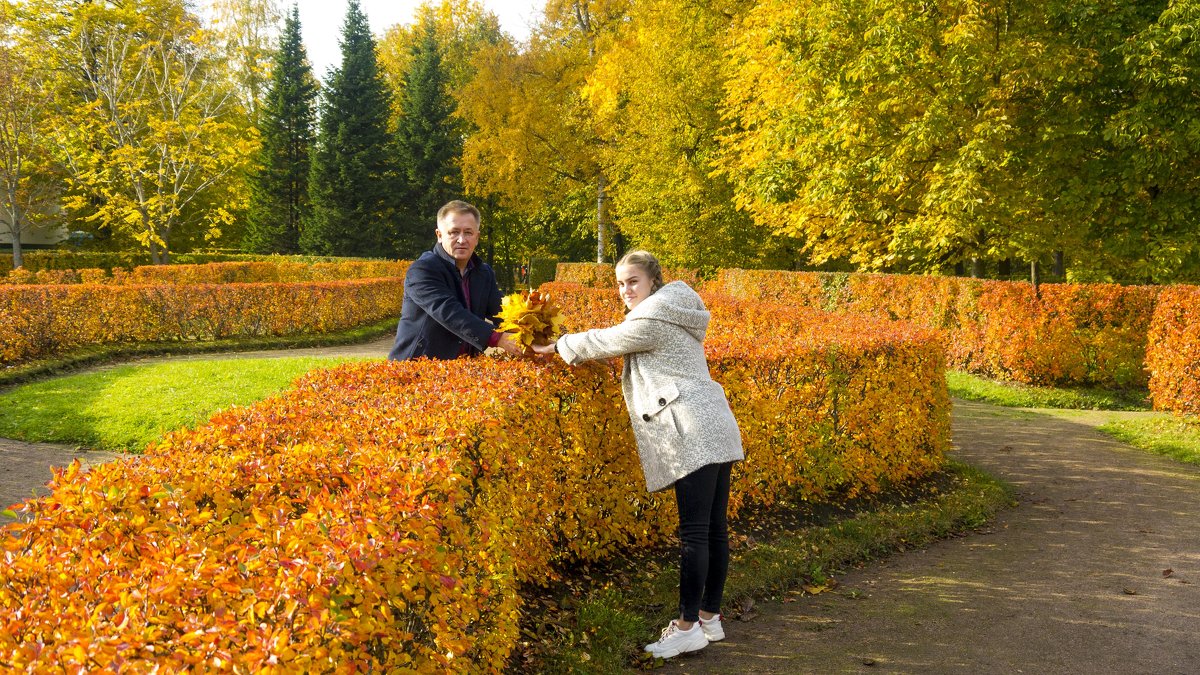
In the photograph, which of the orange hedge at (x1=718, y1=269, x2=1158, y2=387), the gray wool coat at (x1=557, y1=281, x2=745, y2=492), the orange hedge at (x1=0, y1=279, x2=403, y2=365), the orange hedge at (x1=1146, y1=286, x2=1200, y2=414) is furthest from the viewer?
the orange hedge at (x1=0, y1=279, x2=403, y2=365)

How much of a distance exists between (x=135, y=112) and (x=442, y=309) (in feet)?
94.7

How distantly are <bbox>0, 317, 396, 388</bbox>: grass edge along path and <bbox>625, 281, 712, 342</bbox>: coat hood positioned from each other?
12.1m

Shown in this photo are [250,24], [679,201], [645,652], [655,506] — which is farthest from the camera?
[250,24]

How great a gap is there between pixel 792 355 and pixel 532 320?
8.31 ft

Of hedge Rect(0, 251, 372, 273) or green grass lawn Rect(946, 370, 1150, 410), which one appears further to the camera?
hedge Rect(0, 251, 372, 273)

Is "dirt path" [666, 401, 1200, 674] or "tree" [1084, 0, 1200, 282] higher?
"tree" [1084, 0, 1200, 282]

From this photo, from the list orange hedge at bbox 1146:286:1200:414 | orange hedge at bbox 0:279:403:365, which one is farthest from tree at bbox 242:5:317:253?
orange hedge at bbox 1146:286:1200:414

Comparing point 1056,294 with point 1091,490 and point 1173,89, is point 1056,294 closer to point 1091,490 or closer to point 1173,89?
point 1173,89

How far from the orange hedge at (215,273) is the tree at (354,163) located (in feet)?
38.2

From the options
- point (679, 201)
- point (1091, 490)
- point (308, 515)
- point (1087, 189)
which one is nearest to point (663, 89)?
point (679, 201)

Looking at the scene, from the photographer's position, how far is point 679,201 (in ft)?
76.1

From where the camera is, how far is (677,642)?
13.6 feet

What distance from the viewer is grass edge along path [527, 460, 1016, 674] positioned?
4.16 metres

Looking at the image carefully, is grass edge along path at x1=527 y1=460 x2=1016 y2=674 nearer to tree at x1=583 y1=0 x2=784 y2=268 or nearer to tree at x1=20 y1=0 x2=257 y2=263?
tree at x1=583 y1=0 x2=784 y2=268
